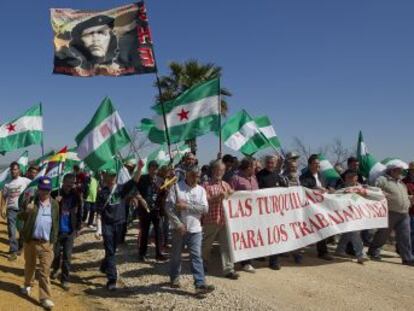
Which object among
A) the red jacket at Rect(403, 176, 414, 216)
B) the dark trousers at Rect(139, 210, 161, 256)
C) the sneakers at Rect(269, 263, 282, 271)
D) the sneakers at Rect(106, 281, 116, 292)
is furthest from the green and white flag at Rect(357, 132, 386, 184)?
the sneakers at Rect(106, 281, 116, 292)

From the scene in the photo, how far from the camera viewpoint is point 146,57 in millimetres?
7949

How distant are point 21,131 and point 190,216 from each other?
8048mm

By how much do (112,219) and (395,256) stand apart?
6631 millimetres

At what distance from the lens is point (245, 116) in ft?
39.9

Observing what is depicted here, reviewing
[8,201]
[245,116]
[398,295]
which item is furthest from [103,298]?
[245,116]

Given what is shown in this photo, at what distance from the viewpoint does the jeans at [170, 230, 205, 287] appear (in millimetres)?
7367

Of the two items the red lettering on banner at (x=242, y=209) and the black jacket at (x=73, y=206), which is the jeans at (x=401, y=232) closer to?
the red lettering on banner at (x=242, y=209)

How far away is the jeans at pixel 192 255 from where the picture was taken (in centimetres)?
737

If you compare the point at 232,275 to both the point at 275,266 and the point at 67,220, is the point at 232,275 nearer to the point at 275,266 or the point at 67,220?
the point at 275,266

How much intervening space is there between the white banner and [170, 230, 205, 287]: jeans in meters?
1.09

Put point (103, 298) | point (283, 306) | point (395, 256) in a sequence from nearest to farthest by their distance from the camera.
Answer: point (283, 306)
point (103, 298)
point (395, 256)

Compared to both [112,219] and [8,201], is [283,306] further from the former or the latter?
[8,201]

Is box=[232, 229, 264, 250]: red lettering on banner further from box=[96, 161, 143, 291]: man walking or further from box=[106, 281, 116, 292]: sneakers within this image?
box=[106, 281, 116, 292]: sneakers

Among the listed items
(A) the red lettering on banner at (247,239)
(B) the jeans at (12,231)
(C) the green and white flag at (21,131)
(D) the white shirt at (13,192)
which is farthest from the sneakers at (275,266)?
(C) the green and white flag at (21,131)
